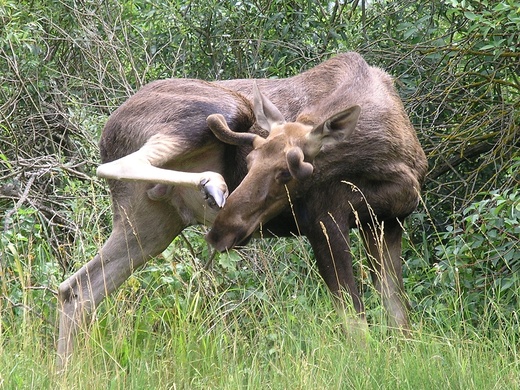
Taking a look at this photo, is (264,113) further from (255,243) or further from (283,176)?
(255,243)

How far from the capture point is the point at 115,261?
259 inches

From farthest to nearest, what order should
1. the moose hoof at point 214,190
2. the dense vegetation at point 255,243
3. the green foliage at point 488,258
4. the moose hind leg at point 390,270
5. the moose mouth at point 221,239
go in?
the moose hind leg at point 390,270
the green foliage at point 488,258
the moose mouth at point 221,239
the dense vegetation at point 255,243
the moose hoof at point 214,190

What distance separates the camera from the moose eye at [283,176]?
612 centimetres

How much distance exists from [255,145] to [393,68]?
269cm

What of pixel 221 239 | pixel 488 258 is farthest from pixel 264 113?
pixel 488 258

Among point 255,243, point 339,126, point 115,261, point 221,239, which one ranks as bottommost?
point 255,243

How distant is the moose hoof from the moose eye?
79cm

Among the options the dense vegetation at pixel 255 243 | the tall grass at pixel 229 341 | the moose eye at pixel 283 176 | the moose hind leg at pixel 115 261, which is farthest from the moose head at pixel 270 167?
the moose hind leg at pixel 115 261

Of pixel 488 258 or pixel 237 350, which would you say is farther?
pixel 488 258

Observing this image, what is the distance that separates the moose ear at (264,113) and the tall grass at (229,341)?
3.31 ft

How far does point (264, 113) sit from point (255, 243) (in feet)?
5.03

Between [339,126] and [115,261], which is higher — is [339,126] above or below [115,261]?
above

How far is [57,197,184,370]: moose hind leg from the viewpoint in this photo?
252 inches

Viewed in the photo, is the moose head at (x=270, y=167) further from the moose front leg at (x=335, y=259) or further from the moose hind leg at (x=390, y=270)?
the moose hind leg at (x=390, y=270)
